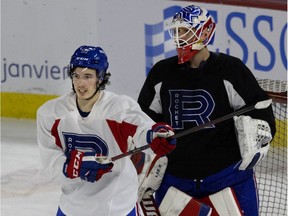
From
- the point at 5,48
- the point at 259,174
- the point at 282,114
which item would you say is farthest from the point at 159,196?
the point at 5,48

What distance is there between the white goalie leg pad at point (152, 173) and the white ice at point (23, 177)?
1012 millimetres

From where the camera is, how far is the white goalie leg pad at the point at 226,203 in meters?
3.45

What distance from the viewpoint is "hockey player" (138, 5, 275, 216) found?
3398 millimetres

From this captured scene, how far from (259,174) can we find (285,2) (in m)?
1.10

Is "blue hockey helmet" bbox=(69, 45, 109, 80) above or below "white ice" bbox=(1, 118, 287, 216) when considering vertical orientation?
above

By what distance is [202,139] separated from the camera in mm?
3449

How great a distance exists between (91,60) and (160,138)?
1.15 ft

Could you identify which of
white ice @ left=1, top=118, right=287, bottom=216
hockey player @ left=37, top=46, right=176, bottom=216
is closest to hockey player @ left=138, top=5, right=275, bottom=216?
hockey player @ left=37, top=46, right=176, bottom=216

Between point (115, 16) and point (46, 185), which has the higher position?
point (115, 16)

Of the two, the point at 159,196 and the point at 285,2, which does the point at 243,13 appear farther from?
the point at 159,196

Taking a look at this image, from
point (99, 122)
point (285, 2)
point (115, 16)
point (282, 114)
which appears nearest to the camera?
point (99, 122)

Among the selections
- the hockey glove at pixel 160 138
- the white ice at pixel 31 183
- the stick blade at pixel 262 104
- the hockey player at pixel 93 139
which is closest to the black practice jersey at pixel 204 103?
the stick blade at pixel 262 104

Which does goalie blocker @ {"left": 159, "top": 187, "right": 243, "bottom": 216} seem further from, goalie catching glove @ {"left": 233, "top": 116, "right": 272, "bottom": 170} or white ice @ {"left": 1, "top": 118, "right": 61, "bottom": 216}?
white ice @ {"left": 1, "top": 118, "right": 61, "bottom": 216}

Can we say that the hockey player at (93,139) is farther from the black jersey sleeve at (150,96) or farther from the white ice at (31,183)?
the white ice at (31,183)
